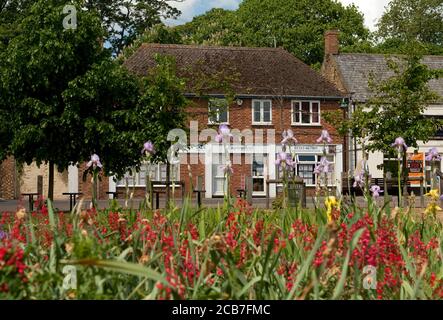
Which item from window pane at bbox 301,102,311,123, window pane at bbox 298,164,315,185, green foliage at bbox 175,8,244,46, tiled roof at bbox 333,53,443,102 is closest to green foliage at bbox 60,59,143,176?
window pane at bbox 301,102,311,123

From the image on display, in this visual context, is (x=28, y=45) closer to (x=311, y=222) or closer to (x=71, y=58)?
(x=71, y=58)

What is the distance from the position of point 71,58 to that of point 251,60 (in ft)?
76.5

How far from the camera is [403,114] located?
105 ft

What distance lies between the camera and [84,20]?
22.6 meters

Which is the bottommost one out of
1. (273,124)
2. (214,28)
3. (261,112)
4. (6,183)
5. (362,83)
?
(6,183)

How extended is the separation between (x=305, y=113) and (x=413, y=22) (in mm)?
24863

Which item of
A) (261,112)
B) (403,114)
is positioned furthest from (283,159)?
(261,112)

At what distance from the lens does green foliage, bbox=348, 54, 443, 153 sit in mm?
31906

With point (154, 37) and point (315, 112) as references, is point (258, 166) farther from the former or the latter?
point (154, 37)

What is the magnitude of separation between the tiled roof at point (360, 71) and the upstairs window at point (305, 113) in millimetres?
2494

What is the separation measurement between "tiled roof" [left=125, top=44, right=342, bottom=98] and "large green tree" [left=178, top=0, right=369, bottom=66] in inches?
Result: 484

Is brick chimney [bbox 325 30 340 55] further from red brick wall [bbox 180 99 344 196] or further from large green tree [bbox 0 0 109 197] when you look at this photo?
large green tree [bbox 0 0 109 197]

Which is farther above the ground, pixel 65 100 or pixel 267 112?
pixel 267 112

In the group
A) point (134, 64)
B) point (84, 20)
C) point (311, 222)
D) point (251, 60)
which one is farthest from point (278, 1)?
point (311, 222)
